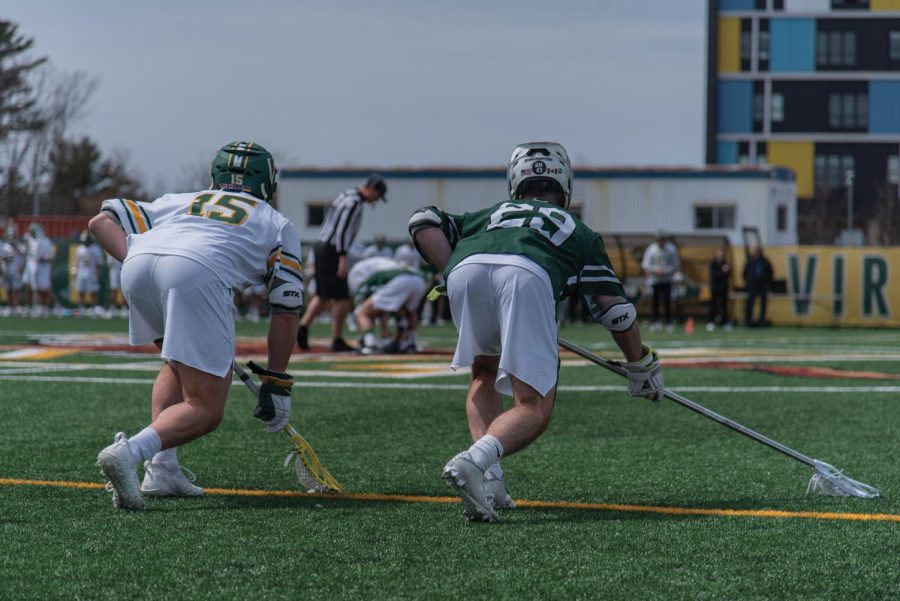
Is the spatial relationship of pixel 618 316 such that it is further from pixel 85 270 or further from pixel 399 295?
pixel 85 270

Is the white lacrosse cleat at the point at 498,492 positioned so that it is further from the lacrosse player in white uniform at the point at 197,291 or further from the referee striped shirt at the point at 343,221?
the referee striped shirt at the point at 343,221

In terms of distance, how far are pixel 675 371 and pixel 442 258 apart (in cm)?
774

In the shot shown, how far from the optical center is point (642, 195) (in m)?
39.4

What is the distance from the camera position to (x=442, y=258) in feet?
18.0

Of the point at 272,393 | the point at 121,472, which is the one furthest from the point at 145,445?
the point at 272,393

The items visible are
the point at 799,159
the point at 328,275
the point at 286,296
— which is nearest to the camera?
the point at 286,296

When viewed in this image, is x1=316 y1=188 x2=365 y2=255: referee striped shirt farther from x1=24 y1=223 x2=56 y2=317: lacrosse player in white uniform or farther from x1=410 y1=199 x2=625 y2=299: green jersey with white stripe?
x1=24 y1=223 x2=56 y2=317: lacrosse player in white uniform

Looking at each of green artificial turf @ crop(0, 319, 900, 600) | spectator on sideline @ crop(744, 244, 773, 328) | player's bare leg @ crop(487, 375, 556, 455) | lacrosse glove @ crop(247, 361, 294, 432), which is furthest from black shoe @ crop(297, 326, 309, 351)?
spectator on sideline @ crop(744, 244, 773, 328)

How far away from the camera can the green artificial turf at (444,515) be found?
3953 millimetres

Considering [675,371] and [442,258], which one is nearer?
[442,258]

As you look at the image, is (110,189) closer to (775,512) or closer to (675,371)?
(675,371)

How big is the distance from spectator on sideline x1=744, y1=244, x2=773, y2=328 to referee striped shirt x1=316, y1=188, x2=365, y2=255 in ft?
43.5

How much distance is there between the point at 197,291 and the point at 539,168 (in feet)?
4.95

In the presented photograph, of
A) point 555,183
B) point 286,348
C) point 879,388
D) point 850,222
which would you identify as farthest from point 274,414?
point 850,222
